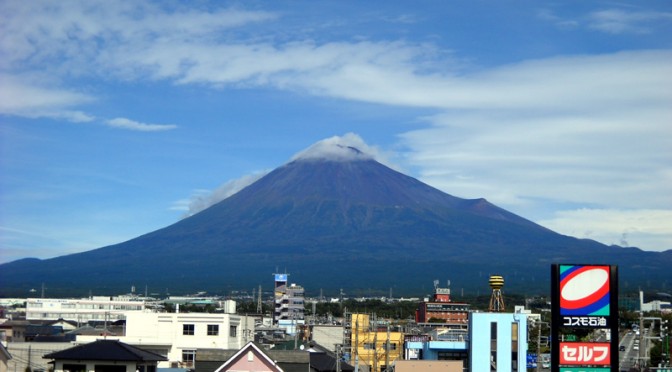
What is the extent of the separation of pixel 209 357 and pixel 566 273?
1348 cm

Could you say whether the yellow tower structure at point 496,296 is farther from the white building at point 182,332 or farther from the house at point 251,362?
the house at point 251,362

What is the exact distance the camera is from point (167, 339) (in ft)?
192

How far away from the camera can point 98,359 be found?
39.2 meters

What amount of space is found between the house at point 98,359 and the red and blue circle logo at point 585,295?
16.5 metres

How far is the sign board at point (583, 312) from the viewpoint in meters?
30.9

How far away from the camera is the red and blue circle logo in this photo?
30.8 meters

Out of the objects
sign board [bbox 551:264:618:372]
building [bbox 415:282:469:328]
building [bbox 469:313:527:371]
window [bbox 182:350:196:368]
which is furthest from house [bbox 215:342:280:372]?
building [bbox 415:282:469:328]

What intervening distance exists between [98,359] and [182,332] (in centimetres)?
1929

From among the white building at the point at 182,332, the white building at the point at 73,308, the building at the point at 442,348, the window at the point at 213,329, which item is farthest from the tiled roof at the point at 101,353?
the white building at the point at 73,308

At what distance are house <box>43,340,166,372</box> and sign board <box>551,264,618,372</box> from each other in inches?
636

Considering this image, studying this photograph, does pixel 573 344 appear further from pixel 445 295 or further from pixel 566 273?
pixel 445 295

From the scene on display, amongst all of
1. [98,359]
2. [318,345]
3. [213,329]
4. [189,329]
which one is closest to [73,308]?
[318,345]

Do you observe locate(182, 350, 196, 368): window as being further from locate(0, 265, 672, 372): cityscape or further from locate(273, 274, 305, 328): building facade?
locate(273, 274, 305, 328): building facade

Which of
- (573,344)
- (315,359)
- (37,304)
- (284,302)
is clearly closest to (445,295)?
(284,302)
